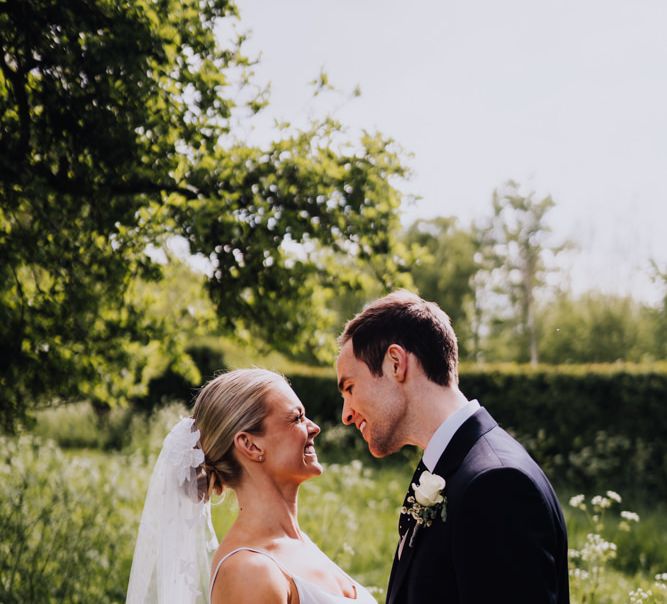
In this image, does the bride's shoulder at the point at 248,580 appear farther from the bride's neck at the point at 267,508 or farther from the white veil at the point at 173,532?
the white veil at the point at 173,532

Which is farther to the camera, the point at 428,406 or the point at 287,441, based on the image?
Result: the point at 287,441

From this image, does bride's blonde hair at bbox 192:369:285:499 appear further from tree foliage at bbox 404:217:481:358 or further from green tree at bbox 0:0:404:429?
tree foliage at bbox 404:217:481:358

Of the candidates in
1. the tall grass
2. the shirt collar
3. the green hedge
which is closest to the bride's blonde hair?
the tall grass

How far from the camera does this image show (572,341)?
135 feet

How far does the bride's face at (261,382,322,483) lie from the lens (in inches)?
140

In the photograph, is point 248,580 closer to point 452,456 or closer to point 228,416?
point 228,416

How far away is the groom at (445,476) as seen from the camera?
7.59 ft

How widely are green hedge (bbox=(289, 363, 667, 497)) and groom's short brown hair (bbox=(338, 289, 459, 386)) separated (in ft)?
34.4

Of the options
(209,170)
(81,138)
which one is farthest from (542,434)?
(81,138)

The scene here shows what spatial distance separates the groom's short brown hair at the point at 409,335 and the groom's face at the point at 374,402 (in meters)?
0.05

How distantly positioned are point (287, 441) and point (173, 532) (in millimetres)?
809

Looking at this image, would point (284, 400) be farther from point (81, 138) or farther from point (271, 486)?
point (81, 138)

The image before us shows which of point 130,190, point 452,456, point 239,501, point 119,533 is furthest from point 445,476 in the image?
point 119,533

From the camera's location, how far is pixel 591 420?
14.3m
